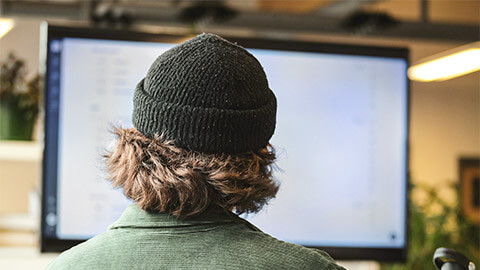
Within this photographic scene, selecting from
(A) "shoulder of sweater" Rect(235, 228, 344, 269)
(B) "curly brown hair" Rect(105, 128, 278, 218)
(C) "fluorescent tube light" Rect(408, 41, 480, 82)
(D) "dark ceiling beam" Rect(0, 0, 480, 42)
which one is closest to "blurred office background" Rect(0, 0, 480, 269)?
(D) "dark ceiling beam" Rect(0, 0, 480, 42)

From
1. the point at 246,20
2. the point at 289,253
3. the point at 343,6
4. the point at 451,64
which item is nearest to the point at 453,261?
the point at 289,253

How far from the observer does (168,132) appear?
0.87m

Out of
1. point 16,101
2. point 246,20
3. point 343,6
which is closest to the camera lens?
point 16,101

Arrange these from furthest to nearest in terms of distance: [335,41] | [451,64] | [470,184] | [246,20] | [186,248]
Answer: [470,184] < [451,64] < [246,20] < [335,41] < [186,248]

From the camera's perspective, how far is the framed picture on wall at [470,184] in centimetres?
616

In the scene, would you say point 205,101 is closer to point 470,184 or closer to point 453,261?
point 453,261

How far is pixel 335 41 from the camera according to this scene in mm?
2480

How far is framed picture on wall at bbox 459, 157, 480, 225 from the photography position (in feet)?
20.2

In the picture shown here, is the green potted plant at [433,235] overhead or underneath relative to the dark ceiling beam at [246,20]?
underneath

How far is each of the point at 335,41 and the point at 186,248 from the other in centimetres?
184

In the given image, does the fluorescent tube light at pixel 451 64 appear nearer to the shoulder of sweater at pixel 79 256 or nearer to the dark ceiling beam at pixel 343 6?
the dark ceiling beam at pixel 343 6

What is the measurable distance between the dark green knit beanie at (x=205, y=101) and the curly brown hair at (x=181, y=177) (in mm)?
16

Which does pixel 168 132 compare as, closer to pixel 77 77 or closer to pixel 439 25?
pixel 77 77

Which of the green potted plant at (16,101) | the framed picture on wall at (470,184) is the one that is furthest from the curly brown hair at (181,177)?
the framed picture on wall at (470,184)
